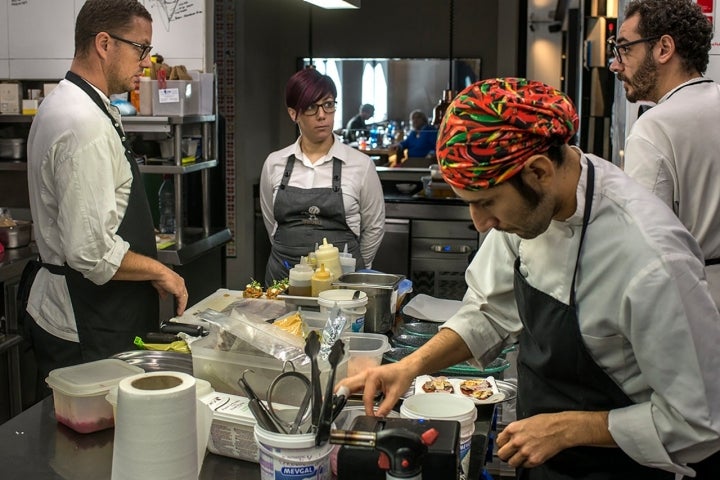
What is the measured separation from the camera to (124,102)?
5.09 meters

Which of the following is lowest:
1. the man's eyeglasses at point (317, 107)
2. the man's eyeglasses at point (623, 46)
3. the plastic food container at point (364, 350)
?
the plastic food container at point (364, 350)

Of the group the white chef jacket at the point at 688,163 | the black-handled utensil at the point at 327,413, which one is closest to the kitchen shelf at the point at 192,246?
the white chef jacket at the point at 688,163

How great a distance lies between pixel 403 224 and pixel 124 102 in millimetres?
2363

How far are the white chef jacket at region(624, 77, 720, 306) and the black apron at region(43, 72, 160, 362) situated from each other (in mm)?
1858

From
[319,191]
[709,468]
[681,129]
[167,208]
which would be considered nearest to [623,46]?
[681,129]

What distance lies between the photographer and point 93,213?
3023 millimetres

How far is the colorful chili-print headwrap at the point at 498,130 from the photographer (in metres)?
1.65

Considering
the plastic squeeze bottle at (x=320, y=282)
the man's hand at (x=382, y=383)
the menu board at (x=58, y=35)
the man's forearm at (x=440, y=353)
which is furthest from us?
the menu board at (x=58, y=35)

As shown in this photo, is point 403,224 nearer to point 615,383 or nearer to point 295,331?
point 295,331

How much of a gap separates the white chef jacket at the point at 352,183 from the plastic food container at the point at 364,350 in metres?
1.67

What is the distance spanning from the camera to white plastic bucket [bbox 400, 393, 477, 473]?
2.00 meters

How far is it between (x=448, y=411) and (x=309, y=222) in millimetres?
2349

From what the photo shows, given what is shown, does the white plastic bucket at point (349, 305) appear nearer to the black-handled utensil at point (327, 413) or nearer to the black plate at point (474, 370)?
the black plate at point (474, 370)

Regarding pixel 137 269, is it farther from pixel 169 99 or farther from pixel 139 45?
pixel 169 99
